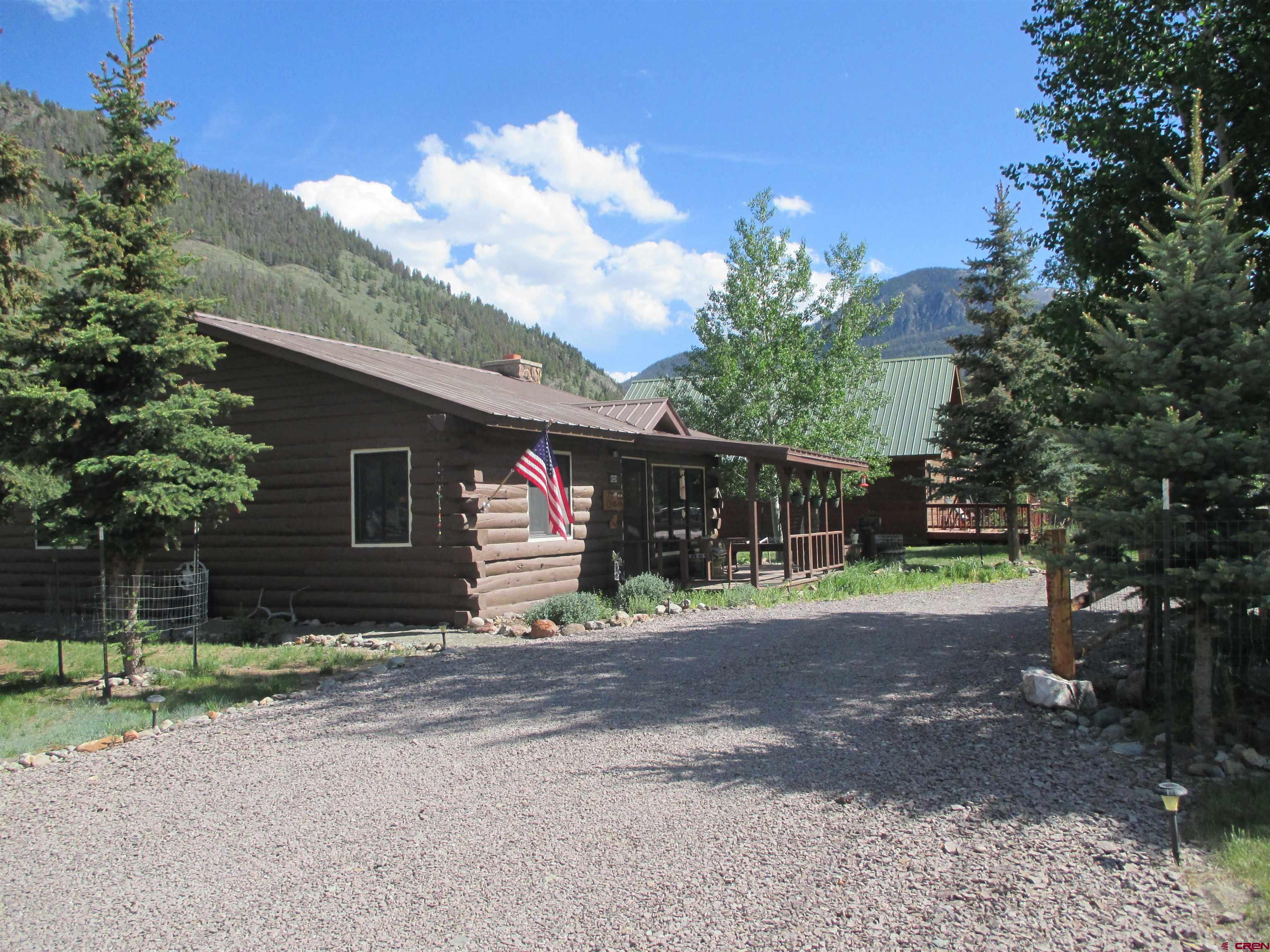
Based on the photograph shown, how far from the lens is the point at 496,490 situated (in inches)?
478

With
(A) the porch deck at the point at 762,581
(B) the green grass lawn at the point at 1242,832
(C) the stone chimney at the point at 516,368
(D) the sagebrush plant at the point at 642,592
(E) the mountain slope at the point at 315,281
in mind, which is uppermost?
(E) the mountain slope at the point at 315,281

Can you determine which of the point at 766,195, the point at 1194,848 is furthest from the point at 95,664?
the point at 766,195

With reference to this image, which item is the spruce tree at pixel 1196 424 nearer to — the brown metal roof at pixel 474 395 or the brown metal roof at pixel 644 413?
the brown metal roof at pixel 474 395

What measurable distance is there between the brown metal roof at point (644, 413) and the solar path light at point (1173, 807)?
1207 centimetres

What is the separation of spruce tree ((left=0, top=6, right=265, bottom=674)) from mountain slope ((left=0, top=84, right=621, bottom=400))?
62.3 metres

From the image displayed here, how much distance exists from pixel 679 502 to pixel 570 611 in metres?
6.09

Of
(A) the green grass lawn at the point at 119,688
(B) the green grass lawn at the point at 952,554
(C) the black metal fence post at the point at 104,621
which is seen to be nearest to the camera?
(A) the green grass lawn at the point at 119,688

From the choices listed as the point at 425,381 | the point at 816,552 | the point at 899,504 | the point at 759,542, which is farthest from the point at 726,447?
the point at 899,504

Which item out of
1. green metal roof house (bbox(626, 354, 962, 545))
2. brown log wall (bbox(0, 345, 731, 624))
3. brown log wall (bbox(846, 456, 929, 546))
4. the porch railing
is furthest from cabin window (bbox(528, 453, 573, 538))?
brown log wall (bbox(846, 456, 929, 546))

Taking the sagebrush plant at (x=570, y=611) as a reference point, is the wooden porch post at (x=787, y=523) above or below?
above

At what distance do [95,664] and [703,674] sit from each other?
6.88 m

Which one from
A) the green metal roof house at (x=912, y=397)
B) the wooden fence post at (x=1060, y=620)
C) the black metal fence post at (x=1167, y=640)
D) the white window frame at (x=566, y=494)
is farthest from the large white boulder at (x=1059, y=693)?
the green metal roof house at (x=912, y=397)

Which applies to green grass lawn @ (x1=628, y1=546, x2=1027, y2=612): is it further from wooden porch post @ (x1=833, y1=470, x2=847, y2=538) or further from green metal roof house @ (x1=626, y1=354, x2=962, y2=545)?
green metal roof house @ (x1=626, y1=354, x2=962, y2=545)

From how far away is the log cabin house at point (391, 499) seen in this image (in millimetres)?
11734
